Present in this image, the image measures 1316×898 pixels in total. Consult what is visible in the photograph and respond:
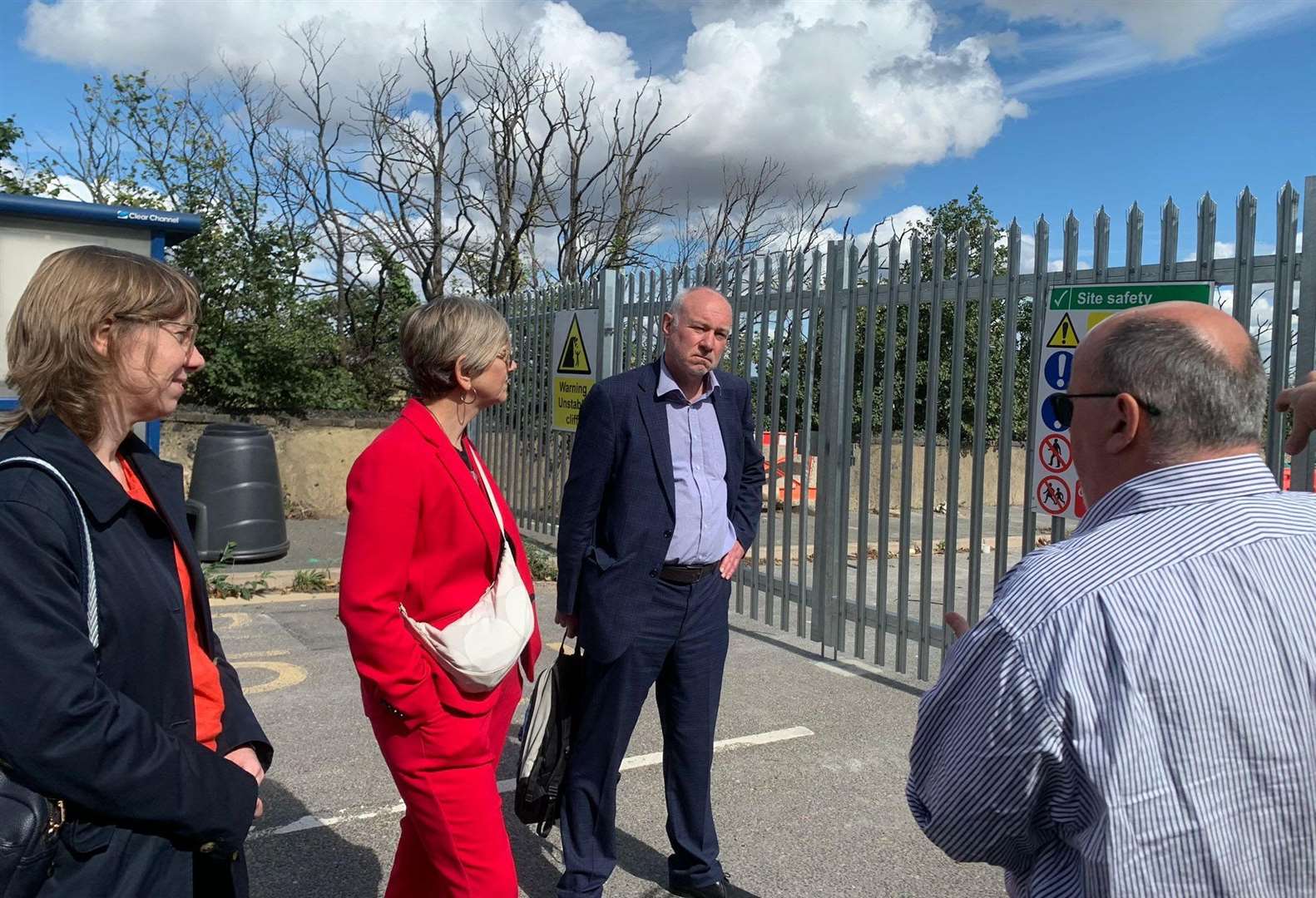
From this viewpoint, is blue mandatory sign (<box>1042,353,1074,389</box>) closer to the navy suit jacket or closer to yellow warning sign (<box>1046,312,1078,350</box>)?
yellow warning sign (<box>1046,312,1078,350</box>)

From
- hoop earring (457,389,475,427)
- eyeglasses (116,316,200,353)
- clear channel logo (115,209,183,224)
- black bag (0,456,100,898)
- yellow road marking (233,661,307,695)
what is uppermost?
clear channel logo (115,209,183,224)

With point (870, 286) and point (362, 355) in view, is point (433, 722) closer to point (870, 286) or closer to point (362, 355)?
point (870, 286)

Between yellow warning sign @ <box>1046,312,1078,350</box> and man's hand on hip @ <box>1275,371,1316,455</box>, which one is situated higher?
yellow warning sign @ <box>1046,312,1078,350</box>

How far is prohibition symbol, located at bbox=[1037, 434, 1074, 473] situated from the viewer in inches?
192

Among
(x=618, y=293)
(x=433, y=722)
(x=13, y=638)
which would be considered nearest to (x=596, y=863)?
(x=433, y=722)

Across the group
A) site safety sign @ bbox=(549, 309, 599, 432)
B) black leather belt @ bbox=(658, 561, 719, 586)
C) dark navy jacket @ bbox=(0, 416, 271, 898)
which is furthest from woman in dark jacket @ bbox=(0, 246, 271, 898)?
site safety sign @ bbox=(549, 309, 599, 432)

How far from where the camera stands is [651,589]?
3.37m

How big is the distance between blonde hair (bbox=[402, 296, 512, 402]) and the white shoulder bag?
310 mm

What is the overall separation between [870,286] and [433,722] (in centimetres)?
442

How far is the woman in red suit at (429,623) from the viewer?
2379 millimetres

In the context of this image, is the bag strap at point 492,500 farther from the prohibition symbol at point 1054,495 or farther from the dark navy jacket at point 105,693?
the prohibition symbol at point 1054,495

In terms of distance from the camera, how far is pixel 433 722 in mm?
2422

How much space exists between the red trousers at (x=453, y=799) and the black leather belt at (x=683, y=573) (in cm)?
101

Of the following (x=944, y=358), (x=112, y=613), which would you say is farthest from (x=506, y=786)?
(x=944, y=358)
